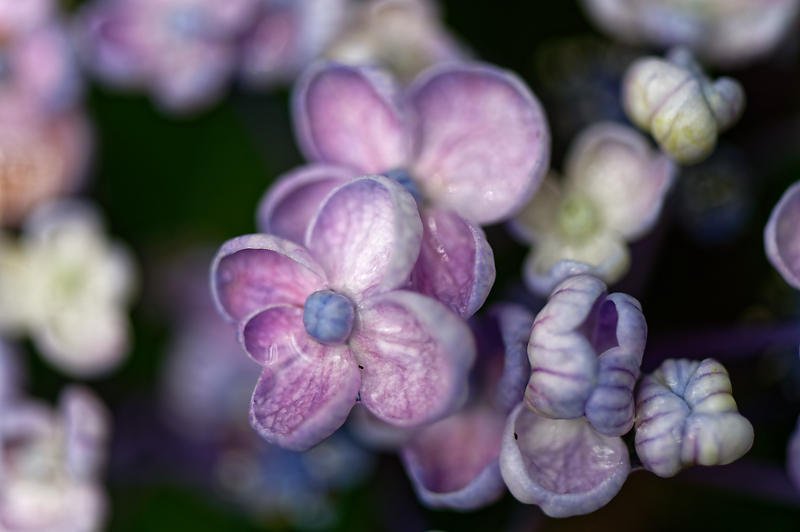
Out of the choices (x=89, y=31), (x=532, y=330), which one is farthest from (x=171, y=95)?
(x=532, y=330)

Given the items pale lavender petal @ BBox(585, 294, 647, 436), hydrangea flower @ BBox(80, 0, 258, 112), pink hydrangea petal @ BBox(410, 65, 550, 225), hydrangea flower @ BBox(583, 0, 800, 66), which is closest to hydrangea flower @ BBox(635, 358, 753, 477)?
pale lavender petal @ BBox(585, 294, 647, 436)

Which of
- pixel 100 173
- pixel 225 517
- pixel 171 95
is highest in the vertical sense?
pixel 171 95

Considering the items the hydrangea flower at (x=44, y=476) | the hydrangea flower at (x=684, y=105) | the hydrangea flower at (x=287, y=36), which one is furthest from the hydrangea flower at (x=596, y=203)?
the hydrangea flower at (x=44, y=476)

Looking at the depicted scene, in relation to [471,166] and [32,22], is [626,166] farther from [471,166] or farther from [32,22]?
[32,22]

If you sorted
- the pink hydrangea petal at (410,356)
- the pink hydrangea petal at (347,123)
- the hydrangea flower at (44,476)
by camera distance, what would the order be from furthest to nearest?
1. the hydrangea flower at (44,476)
2. the pink hydrangea petal at (347,123)
3. the pink hydrangea petal at (410,356)

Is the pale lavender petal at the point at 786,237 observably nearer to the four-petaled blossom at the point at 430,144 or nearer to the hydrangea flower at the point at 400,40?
the four-petaled blossom at the point at 430,144

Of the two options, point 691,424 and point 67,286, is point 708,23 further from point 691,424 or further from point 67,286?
point 67,286
